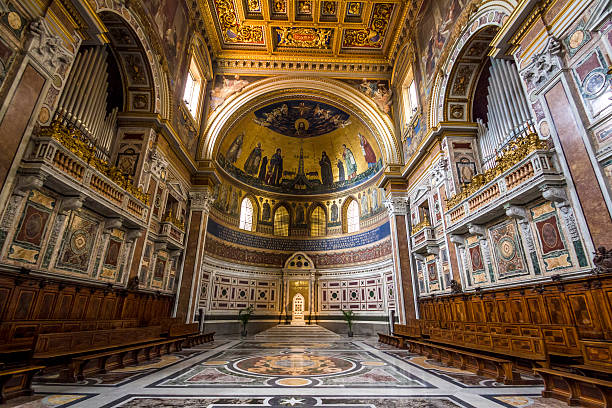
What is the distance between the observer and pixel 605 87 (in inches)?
234

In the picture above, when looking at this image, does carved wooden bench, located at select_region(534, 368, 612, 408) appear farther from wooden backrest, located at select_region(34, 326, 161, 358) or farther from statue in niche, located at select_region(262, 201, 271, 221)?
statue in niche, located at select_region(262, 201, 271, 221)

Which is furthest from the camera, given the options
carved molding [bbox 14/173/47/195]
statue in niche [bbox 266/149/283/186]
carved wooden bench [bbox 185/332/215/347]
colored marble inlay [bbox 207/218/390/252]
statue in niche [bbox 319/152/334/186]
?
statue in niche [bbox 319/152/334/186]

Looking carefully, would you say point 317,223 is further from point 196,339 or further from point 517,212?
point 517,212

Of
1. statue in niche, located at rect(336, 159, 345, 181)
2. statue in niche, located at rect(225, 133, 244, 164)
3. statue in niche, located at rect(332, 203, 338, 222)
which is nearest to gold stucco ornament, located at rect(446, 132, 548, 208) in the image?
statue in niche, located at rect(332, 203, 338, 222)

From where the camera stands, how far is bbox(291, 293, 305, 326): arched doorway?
75.0 feet

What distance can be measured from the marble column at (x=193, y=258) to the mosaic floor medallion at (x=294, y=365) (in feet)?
25.3

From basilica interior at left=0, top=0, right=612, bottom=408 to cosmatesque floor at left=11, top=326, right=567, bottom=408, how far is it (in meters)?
0.08

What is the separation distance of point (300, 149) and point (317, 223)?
6858 millimetres

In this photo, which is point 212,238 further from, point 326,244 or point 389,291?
point 389,291

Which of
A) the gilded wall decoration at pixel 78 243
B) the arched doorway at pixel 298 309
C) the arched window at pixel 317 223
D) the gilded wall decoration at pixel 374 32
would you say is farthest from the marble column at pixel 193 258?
the gilded wall decoration at pixel 374 32

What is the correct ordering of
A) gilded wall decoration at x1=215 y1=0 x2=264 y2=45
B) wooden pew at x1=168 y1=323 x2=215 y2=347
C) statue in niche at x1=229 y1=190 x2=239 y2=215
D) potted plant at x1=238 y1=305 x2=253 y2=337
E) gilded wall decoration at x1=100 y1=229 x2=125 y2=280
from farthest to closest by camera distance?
statue in niche at x1=229 y1=190 x2=239 y2=215 → potted plant at x1=238 y1=305 x2=253 y2=337 → gilded wall decoration at x1=215 y1=0 x2=264 y2=45 → wooden pew at x1=168 y1=323 x2=215 y2=347 → gilded wall decoration at x1=100 y1=229 x2=125 y2=280

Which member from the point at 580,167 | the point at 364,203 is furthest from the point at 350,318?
the point at 580,167

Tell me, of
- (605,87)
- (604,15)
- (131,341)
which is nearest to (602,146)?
(605,87)

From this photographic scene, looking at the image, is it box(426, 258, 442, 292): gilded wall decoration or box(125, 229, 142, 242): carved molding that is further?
box(426, 258, 442, 292): gilded wall decoration
